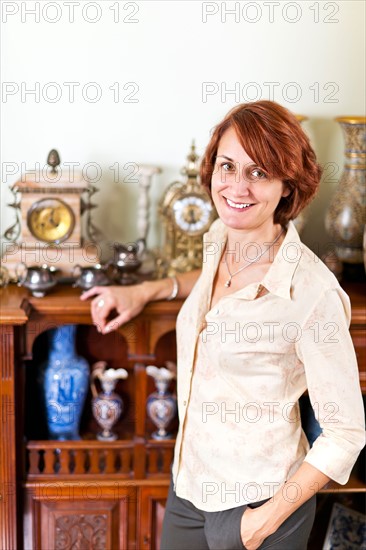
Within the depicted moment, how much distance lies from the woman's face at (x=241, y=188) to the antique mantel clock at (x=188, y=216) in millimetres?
462

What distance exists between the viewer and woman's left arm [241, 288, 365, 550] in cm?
168

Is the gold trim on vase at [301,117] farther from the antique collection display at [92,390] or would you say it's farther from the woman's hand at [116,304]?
the woman's hand at [116,304]

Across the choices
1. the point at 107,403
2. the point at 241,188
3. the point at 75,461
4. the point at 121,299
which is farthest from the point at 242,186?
the point at 75,461

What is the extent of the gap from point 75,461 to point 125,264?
522 mm

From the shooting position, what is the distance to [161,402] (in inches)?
88.0

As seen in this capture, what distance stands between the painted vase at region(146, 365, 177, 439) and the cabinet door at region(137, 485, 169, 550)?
0.46 feet

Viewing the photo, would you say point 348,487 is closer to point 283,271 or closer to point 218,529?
point 218,529

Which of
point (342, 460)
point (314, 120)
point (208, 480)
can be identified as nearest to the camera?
point (342, 460)

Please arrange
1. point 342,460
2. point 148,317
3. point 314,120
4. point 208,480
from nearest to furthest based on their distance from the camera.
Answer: point 342,460 < point 208,480 < point 148,317 < point 314,120

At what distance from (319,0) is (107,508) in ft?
4.79

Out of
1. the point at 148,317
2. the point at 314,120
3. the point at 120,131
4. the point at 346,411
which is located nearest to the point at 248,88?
the point at 314,120

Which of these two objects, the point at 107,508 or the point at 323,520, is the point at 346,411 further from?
the point at 323,520

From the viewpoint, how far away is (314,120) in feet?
8.00

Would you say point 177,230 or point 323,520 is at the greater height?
point 177,230
